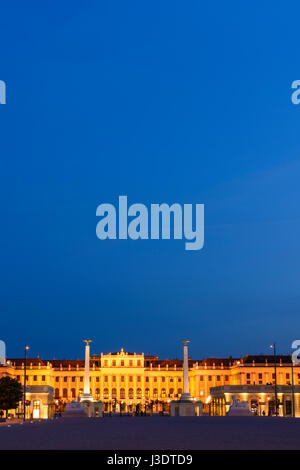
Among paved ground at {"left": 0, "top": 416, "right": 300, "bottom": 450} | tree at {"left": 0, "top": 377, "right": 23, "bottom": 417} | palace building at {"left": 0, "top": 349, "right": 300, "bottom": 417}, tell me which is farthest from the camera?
palace building at {"left": 0, "top": 349, "right": 300, "bottom": 417}

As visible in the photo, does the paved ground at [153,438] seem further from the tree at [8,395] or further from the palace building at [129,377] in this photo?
the palace building at [129,377]

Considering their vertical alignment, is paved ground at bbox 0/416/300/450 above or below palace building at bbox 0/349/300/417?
below

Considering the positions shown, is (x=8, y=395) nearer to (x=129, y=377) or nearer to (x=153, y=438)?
(x=153, y=438)

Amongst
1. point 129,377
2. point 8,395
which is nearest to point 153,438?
point 8,395

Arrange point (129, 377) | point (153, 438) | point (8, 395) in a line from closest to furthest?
point (153, 438)
point (8, 395)
point (129, 377)

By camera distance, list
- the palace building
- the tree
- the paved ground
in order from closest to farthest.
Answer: the paved ground, the tree, the palace building

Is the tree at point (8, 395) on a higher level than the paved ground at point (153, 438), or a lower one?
higher

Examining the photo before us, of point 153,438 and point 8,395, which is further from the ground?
point 8,395

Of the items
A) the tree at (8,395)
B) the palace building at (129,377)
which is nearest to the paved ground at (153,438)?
the tree at (8,395)

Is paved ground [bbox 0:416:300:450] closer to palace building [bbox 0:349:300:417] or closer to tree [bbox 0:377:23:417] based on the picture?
tree [bbox 0:377:23:417]

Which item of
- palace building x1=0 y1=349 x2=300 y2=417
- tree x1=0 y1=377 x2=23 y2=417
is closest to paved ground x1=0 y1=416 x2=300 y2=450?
tree x1=0 y1=377 x2=23 y2=417
